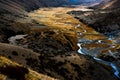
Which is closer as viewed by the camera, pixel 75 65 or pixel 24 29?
pixel 75 65

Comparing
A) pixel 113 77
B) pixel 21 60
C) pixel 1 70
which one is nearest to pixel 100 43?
pixel 113 77

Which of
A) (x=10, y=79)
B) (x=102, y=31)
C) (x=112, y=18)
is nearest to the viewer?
(x=10, y=79)

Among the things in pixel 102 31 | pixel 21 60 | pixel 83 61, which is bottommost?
pixel 102 31

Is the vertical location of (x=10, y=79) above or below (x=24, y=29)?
above

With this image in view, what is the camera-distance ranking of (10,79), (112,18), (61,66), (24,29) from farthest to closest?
(112,18)
(24,29)
(61,66)
(10,79)

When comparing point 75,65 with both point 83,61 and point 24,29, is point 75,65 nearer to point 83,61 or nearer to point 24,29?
point 83,61

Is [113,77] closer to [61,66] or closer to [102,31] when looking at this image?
[61,66]

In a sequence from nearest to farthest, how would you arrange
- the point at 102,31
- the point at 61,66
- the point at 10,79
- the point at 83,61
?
1. the point at 10,79
2. the point at 61,66
3. the point at 83,61
4. the point at 102,31

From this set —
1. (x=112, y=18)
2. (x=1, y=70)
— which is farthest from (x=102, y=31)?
(x=1, y=70)

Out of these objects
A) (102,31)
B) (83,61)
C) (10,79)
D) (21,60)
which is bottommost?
(102,31)
